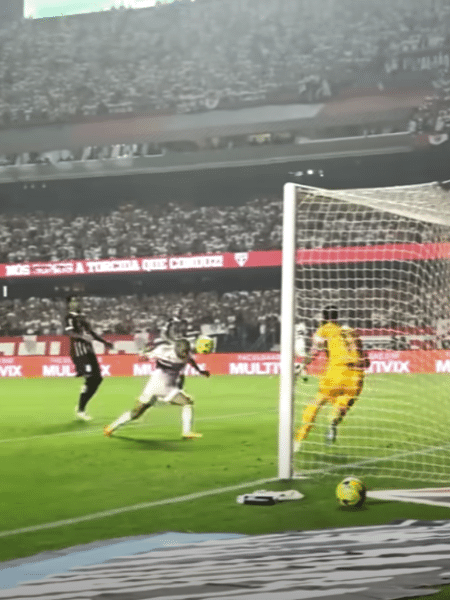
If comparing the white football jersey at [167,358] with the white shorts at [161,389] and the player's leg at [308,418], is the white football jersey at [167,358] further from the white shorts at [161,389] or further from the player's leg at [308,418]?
the player's leg at [308,418]

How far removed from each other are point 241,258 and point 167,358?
22.6m

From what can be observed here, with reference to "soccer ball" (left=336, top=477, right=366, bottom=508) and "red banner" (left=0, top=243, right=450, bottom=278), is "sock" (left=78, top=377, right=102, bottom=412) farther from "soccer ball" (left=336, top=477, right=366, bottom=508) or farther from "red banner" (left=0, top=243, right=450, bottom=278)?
"red banner" (left=0, top=243, right=450, bottom=278)

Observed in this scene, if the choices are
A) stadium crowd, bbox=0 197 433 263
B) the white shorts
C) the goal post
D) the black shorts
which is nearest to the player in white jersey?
the white shorts

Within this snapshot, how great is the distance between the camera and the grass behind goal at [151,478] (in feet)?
21.5

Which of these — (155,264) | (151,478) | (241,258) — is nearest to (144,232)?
(155,264)

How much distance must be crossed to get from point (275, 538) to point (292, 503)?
4.45 feet

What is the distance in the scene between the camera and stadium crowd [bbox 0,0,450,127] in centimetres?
3847

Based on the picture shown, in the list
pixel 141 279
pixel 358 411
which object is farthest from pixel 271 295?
pixel 358 411

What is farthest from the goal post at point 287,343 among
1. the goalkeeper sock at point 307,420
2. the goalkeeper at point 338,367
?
the goalkeeper at point 338,367

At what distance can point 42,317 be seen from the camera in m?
36.7

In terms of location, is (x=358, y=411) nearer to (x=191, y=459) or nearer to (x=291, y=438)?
(x=191, y=459)

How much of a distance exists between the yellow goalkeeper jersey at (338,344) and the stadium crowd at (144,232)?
2555 centimetres

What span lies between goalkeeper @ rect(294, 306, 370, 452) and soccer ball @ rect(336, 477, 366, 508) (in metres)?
3.06

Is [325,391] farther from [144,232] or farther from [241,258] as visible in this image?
[144,232]
